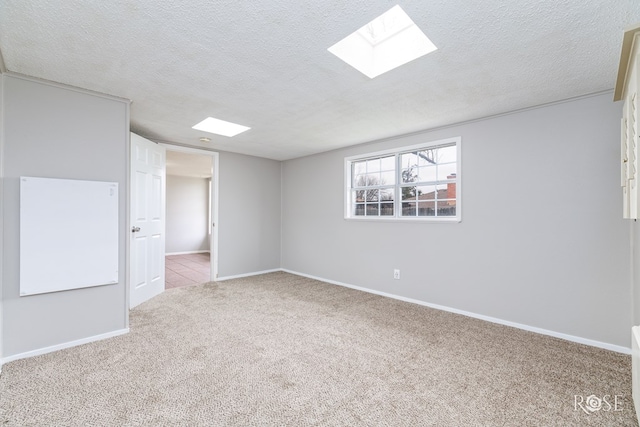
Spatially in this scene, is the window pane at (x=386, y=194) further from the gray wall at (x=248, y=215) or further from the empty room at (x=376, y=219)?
the gray wall at (x=248, y=215)

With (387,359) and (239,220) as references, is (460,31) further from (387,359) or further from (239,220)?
(239,220)

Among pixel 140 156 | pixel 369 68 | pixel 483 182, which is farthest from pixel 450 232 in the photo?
pixel 140 156

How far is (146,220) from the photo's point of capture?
3.76m

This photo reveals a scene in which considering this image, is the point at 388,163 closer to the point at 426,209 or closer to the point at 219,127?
the point at 426,209

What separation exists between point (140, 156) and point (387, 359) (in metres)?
3.63

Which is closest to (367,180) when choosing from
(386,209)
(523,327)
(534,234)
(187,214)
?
(386,209)

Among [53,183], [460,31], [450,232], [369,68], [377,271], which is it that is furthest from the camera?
[377,271]

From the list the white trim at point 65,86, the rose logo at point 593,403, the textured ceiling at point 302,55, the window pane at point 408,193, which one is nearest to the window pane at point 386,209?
the window pane at point 408,193

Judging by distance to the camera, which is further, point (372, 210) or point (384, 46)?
point (372, 210)

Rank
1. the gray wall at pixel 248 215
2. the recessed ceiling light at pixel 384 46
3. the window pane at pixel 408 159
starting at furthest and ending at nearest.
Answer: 1. the gray wall at pixel 248 215
2. the window pane at pixel 408 159
3. the recessed ceiling light at pixel 384 46

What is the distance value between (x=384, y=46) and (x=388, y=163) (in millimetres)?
2189

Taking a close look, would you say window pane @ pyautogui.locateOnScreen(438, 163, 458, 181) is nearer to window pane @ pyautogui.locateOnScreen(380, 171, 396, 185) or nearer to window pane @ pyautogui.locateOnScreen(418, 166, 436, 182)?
window pane @ pyautogui.locateOnScreen(418, 166, 436, 182)

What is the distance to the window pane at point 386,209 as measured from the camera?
4.12 m

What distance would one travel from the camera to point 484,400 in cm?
178
